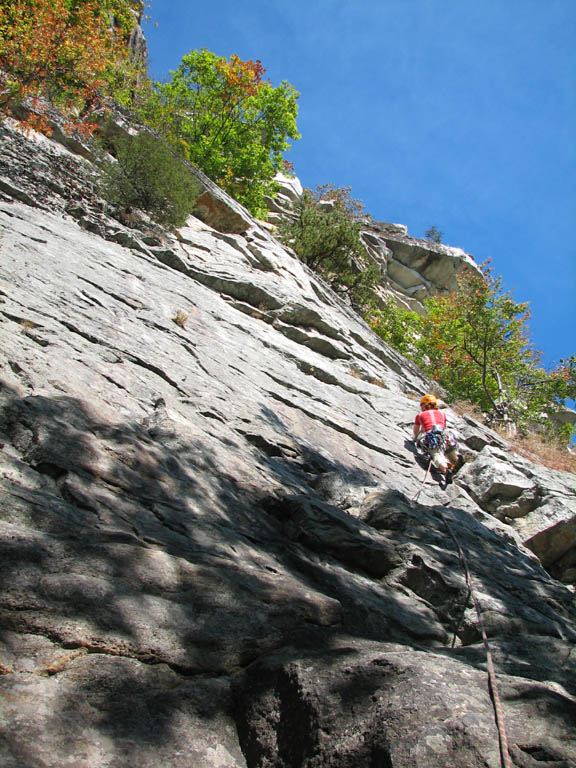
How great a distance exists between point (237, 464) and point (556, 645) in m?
3.31

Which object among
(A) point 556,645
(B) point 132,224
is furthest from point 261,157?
(A) point 556,645

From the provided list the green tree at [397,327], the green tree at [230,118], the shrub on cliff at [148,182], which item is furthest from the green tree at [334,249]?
the shrub on cliff at [148,182]

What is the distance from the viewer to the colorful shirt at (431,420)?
35.4 feet

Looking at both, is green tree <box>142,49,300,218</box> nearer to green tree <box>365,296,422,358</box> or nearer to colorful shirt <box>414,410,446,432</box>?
Result: green tree <box>365,296,422,358</box>

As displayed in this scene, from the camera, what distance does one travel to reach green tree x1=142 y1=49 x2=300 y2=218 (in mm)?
29500

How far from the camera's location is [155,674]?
7.67ft

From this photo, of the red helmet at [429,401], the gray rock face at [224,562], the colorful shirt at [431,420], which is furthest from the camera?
the red helmet at [429,401]

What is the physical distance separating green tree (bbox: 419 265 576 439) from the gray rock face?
13.9 m

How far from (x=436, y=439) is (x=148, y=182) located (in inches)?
455

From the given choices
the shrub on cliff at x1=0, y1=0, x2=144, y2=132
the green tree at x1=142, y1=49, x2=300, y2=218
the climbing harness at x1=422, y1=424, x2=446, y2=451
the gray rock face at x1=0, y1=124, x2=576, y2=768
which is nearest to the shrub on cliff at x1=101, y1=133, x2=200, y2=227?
the shrub on cliff at x1=0, y1=0, x2=144, y2=132

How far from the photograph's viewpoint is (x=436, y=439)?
34.1ft

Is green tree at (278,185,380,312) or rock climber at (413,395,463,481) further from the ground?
green tree at (278,185,380,312)

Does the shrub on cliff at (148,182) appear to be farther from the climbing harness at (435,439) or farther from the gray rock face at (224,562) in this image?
the climbing harness at (435,439)

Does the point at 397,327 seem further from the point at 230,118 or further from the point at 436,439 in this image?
the point at 436,439
